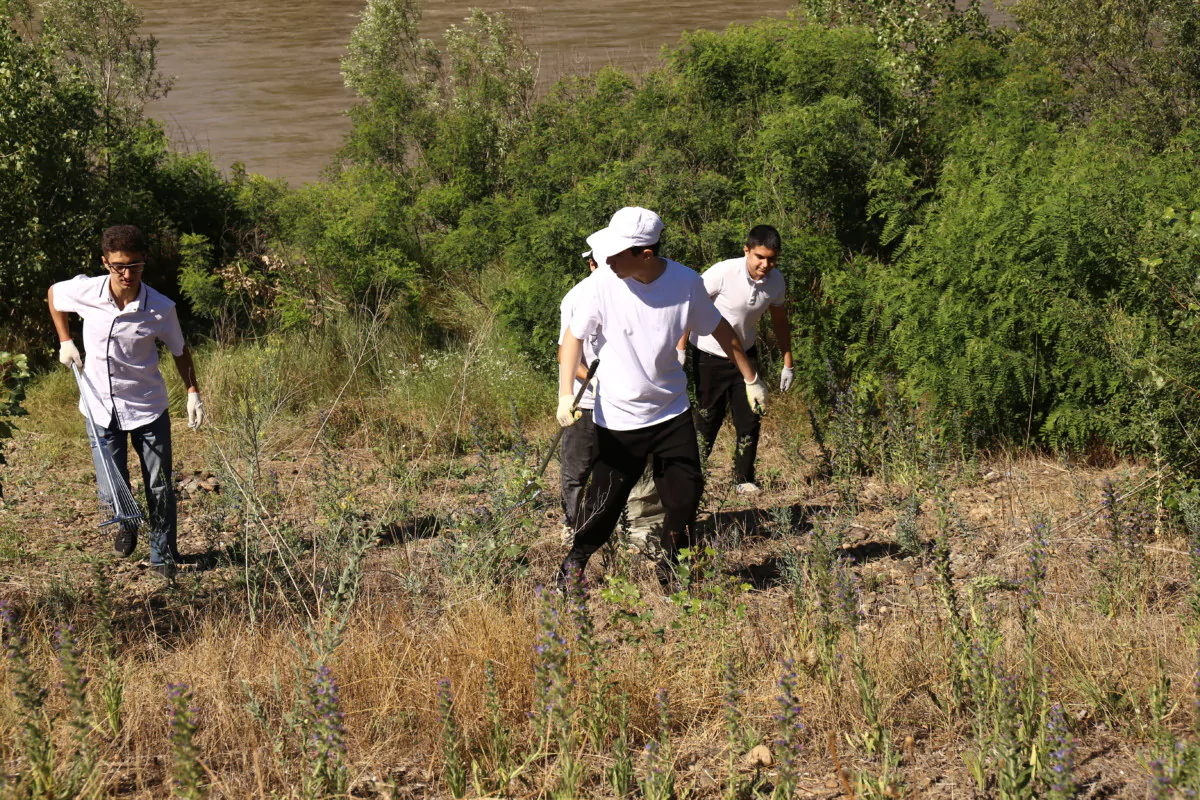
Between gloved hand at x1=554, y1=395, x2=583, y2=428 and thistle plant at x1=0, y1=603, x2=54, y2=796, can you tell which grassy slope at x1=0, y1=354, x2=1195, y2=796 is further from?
gloved hand at x1=554, y1=395, x2=583, y2=428

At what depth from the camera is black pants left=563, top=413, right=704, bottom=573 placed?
4.64m

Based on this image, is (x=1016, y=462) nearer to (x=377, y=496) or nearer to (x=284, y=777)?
(x=377, y=496)

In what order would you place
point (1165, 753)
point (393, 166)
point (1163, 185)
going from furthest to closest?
point (393, 166)
point (1163, 185)
point (1165, 753)

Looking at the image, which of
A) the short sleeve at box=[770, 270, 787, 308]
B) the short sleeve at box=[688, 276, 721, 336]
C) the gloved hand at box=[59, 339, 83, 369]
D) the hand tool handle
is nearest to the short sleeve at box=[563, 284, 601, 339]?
the hand tool handle

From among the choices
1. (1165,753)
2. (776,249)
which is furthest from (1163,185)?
(1165,753)

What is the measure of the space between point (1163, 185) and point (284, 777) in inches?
223

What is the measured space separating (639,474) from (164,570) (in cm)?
224

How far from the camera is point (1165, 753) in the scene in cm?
316

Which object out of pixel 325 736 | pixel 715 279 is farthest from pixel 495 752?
pixel 715 279

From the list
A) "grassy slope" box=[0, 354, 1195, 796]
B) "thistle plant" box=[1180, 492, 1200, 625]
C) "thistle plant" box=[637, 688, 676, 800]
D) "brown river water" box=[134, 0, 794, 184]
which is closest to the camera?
"thistle plant" box=[637, 688, 676, 800]

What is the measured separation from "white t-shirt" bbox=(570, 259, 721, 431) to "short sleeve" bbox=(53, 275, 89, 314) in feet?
7.81

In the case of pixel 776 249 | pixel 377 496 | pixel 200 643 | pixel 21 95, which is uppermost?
pixel 21 95

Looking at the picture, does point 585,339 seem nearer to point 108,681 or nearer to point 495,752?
point 495,752

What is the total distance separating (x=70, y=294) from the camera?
5250 mm
